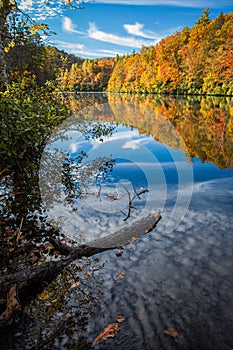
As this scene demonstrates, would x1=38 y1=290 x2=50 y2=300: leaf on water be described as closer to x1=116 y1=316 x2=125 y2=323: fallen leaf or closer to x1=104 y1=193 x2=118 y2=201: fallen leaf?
x1=116 y1=316 x2=125 y2=323: fallen leaf

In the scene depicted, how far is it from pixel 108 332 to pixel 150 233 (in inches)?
91.5

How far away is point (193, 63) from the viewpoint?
51594 millimetres

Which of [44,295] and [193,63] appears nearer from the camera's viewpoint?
[44,295]

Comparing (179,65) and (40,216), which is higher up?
(179,65)

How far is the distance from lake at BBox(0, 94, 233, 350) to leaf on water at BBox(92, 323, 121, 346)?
0.05 meters

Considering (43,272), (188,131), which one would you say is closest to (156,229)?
(43,272)

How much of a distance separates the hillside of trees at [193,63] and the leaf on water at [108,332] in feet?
152

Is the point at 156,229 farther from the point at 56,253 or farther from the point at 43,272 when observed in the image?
the point at 43,272

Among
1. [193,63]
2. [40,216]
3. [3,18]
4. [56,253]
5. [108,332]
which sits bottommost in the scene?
[108,332]

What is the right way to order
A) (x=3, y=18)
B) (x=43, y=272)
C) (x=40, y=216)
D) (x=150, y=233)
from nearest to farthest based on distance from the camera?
(x=43, y=272) → (x=150, y=233) → (x=40, y=216) → (x=3, y=18)

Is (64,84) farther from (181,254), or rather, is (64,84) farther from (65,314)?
→ (65,314)

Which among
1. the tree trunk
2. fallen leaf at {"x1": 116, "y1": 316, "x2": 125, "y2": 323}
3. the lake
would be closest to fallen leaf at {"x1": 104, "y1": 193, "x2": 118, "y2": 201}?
the lake

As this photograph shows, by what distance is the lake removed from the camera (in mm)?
2857

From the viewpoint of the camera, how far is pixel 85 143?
353 inches
